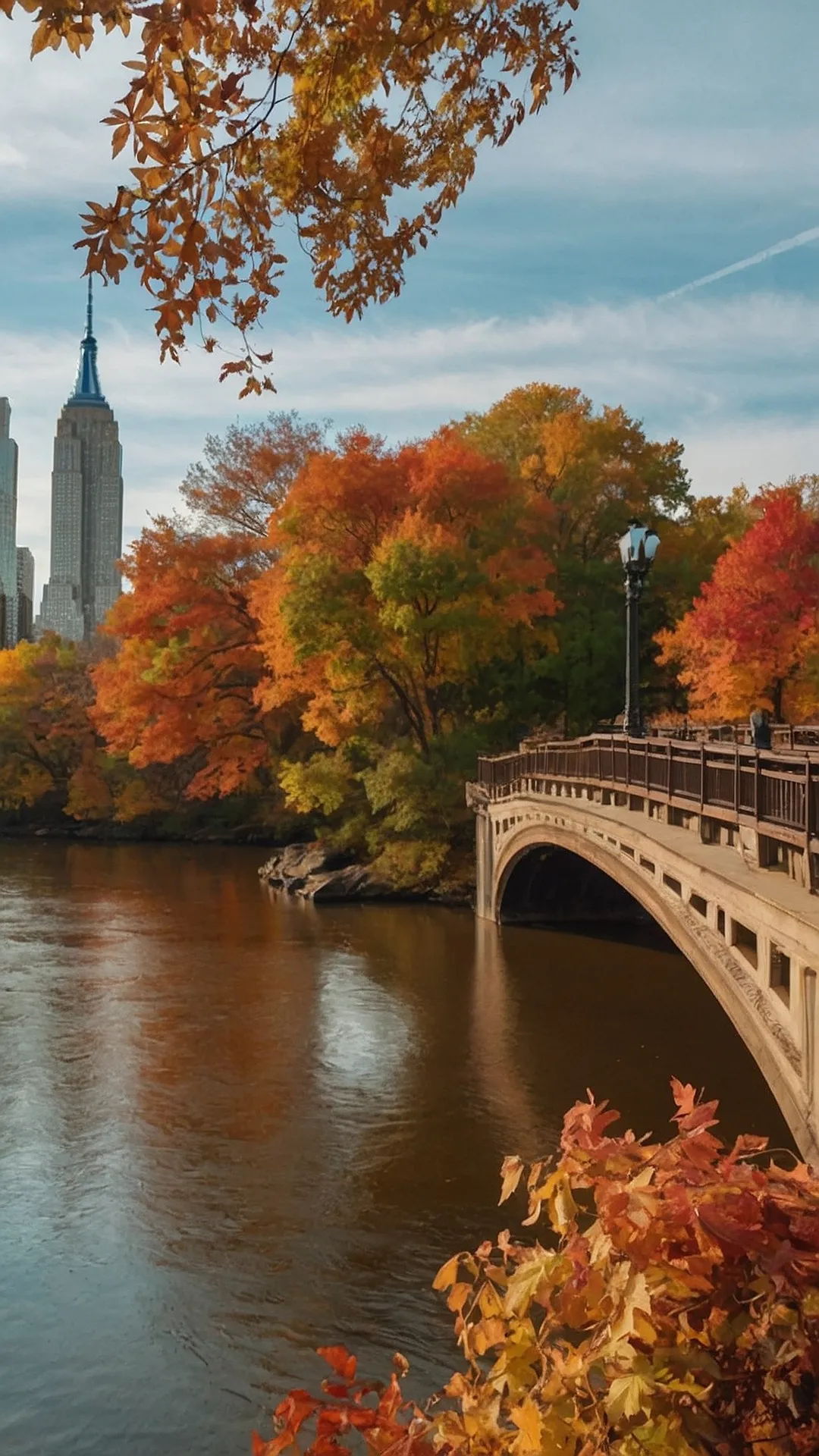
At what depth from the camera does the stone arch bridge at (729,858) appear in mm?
8008

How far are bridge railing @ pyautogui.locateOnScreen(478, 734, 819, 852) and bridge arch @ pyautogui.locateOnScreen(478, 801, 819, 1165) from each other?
2.49 ft

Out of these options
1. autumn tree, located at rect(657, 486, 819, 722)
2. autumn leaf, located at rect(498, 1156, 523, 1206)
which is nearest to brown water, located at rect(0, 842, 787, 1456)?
autumn leaf, located at rect(498, 1156, 523, 1206)

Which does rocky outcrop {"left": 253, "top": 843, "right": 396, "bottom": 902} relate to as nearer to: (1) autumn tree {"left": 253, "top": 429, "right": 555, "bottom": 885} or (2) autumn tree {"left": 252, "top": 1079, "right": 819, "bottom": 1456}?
(1) autumn tree {"left": 253, "top": 429, "right": 555, "bottom": 885}

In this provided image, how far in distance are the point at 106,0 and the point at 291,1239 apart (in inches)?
413

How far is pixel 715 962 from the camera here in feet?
33.5

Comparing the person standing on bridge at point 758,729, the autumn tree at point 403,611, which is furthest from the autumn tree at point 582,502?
the person standing on bridge at point 758,729

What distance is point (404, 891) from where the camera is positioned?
105 ft

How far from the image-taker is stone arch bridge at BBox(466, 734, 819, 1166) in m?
8.01

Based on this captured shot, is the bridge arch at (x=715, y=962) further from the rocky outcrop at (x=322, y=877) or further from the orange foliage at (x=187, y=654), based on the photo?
the orange foliage at (x=187, y=654)

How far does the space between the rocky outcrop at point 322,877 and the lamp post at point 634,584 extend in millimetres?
15081

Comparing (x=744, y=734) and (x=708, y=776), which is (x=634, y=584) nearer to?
(x=708, y=776)

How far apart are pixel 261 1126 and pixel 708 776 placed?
6.79 metres

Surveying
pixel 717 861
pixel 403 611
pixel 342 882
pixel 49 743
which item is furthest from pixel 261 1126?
pixel 49 743

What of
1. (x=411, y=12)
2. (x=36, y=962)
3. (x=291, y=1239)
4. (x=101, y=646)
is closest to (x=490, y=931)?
(x=36, y=962)
